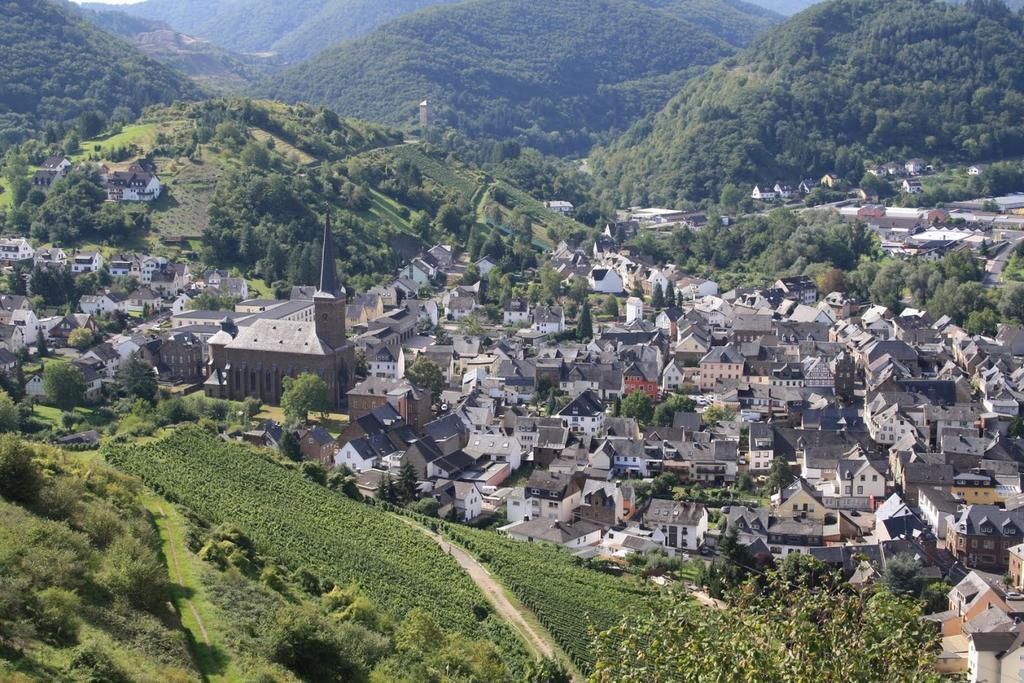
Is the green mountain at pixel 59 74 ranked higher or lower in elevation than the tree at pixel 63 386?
higher

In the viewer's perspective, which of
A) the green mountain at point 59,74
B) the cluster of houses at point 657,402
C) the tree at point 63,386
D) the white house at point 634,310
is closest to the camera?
the cluster of houses at point 657,402

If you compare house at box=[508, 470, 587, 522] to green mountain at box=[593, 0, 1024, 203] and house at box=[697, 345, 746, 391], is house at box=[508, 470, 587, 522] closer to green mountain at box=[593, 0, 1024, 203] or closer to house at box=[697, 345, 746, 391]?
house at box=[697, 345, 746, 391]

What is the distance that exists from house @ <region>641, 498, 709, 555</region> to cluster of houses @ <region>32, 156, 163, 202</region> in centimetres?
5687

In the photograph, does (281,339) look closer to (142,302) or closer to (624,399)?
(624,399)

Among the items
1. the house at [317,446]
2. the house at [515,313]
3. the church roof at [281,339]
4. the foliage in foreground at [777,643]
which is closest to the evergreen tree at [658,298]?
the house at [515,313]

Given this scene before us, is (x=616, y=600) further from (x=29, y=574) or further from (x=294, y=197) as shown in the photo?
(x=294, y=197)

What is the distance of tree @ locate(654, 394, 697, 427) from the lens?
177 ft

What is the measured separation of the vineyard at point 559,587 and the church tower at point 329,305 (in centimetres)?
1802

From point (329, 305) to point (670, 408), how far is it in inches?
656

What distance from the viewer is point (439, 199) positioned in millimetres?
102750

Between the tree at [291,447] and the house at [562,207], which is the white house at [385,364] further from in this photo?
the house at [562,207]

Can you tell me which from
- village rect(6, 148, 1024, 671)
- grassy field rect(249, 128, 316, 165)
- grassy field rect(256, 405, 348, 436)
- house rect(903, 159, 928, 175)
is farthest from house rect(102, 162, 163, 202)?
house rect(903, 159, 928, 175)

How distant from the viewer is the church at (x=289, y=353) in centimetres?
5691

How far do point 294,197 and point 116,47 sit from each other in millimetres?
73215
